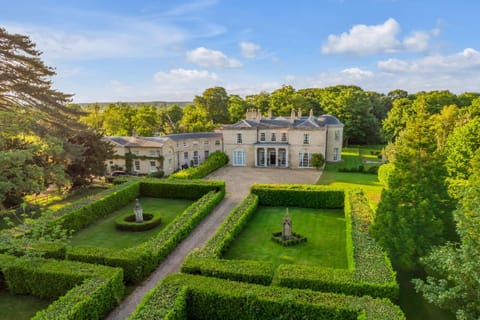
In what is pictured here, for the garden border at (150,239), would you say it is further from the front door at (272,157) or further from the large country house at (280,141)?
the front door at (272,157)

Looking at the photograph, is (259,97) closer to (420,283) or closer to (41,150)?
(41,150)

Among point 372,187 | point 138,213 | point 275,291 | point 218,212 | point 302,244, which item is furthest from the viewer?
point 372,187

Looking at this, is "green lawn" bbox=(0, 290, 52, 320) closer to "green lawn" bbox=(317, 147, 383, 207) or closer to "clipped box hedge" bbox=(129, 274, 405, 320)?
"clipped box hedge" bbox=(129, 274, 405, 320)

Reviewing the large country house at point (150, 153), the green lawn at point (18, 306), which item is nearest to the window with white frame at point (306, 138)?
the large country house at point (150, 153)

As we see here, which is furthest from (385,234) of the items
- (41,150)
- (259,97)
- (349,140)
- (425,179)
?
(259,97)

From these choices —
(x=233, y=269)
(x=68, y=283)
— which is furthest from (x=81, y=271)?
(x=233, y=269)

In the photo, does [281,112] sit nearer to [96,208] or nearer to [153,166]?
[153,166]
